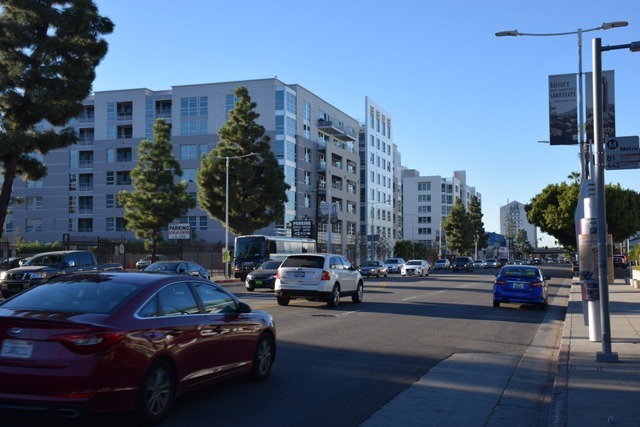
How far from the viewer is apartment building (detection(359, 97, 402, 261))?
99875 mm

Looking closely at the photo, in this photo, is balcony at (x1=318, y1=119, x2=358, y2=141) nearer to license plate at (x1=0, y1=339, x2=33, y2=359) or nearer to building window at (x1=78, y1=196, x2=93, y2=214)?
building window at (x1=78, y1=196, x2=93, y2=214)

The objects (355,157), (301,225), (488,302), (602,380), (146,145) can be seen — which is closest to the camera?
(602,380)

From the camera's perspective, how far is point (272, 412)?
725 cm

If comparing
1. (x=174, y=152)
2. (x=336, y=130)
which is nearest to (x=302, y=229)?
(x=174, y=152)

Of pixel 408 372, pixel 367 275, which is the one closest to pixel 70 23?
pixel 408 372

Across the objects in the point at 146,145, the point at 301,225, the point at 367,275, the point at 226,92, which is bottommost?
the point at 367,275

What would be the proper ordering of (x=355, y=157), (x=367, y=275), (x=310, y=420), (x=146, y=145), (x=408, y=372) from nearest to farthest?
(x=310, y=420) → (x=408, y=372) → (x=146, y=145) → (x=367, y=275) → (x=355, y=157)

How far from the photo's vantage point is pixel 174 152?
76688mm

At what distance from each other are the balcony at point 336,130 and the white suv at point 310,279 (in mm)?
63664

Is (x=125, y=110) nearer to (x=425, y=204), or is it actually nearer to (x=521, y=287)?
(x=521, y=287)

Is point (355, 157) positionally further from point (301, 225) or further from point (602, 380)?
point (602, 380)

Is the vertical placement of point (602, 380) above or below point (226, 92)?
below

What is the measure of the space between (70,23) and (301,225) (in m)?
38.3

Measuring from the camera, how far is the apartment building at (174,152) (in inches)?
2938
